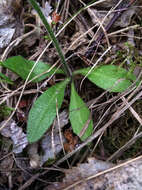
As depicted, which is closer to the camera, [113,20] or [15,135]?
[15,135]

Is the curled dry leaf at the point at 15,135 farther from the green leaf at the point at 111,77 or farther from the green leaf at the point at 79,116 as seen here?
the green leaf at the point at 111,77

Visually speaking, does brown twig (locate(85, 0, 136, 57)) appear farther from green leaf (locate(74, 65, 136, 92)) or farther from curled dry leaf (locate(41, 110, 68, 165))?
curled dry leaf (locate(41, 110, 68, 165))

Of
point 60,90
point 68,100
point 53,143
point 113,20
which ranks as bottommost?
point 53,143

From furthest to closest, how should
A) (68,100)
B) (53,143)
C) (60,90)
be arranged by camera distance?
(68,100) → (60,90) → (53,143)

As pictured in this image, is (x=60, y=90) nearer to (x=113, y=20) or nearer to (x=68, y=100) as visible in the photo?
(x=68, y=100)

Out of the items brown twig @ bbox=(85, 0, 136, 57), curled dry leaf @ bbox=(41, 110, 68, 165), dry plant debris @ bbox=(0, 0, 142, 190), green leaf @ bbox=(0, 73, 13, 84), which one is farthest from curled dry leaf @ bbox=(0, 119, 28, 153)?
brown twig @ bbox=(85, 0, 136, 57)

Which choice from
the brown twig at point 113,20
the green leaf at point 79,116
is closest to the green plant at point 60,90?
the green leaf at point 79,116

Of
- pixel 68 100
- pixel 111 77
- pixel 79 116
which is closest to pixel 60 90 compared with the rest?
pixel 68 100
